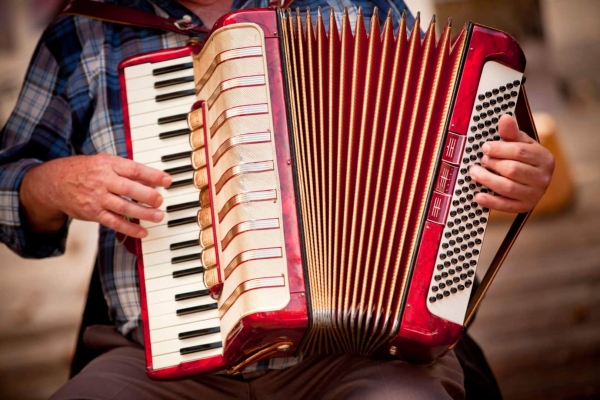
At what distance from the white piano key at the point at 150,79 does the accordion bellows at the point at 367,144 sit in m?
0.23

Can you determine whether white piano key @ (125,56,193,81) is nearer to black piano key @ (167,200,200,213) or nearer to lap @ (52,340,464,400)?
black piano key @ (167,200,200,213)

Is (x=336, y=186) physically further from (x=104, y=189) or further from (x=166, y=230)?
(x=104, y=189)

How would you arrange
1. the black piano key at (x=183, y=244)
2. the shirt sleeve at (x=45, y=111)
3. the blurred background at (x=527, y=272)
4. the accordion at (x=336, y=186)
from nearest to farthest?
the accordion at (x=336, y=186), the black piano key at (x=183, y=244), the shirt sleeve at (x=45, y=111), the blurred background at (x=527, y=272)

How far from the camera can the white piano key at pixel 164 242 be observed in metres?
1.32

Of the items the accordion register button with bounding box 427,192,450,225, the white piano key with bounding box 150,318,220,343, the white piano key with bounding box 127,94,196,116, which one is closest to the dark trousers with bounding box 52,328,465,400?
the white piano key with bounding box 150,318,220,343

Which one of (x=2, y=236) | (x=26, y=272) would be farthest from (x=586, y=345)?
(x=26, y=272)

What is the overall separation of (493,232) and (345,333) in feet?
8.29

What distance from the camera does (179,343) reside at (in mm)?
1283

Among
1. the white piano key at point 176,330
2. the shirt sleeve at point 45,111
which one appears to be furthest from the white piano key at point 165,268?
the shirt sleeve at point 45,111

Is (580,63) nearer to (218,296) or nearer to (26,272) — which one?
(26,272)

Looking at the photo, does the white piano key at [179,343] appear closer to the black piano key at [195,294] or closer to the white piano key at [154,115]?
the black piano key at [195,294]

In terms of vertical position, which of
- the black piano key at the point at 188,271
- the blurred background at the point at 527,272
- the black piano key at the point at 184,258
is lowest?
the blurred background at the point at 527,272

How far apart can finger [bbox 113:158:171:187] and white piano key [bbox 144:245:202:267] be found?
13cm

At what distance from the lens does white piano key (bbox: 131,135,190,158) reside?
1.35m
